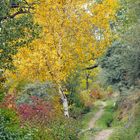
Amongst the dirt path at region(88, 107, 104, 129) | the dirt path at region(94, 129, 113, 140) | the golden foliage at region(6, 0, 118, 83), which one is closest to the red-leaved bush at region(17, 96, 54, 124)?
the golden foliage at region(6, 0, 118, 83)

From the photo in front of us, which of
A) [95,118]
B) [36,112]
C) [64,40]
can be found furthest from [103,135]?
[95,118]

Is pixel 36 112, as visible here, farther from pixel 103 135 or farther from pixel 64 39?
pixel 64 39

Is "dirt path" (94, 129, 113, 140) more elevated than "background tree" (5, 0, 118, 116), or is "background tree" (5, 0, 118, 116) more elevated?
"background tree" (5, 0, 118, 116)

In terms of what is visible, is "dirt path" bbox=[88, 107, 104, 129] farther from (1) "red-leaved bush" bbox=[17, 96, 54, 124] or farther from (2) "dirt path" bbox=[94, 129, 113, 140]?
(1) "red-leaved bush" bbox=[17, 96, 54, 124]

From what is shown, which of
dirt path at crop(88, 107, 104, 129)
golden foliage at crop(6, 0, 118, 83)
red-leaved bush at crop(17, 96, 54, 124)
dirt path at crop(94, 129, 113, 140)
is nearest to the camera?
red-leaved bush at crop(17, 96, 54, 124)

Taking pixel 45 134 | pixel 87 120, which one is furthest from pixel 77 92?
pixel 45 134

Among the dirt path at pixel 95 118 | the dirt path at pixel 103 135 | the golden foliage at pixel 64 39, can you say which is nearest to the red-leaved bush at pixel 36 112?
the golden foliage at pixel 64 39

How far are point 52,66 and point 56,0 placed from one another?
3491 mm

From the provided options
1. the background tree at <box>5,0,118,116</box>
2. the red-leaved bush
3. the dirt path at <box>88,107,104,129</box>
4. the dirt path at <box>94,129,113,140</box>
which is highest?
the background tree at <box>5,0,118,116</box>

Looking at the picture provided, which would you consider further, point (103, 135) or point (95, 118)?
point (95, 118)

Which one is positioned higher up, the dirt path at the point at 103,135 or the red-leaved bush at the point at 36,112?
the red-leaved bush at the point at 36,112

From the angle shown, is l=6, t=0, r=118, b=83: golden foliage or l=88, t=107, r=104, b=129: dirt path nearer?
l=6, t=0, r=118, b=83: golden foliage

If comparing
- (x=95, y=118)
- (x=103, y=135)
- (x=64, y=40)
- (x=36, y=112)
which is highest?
(x=64, y=40)

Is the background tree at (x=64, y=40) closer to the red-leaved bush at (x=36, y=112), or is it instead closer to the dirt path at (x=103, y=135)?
the red-leaved bush at (x=36, y=112)
